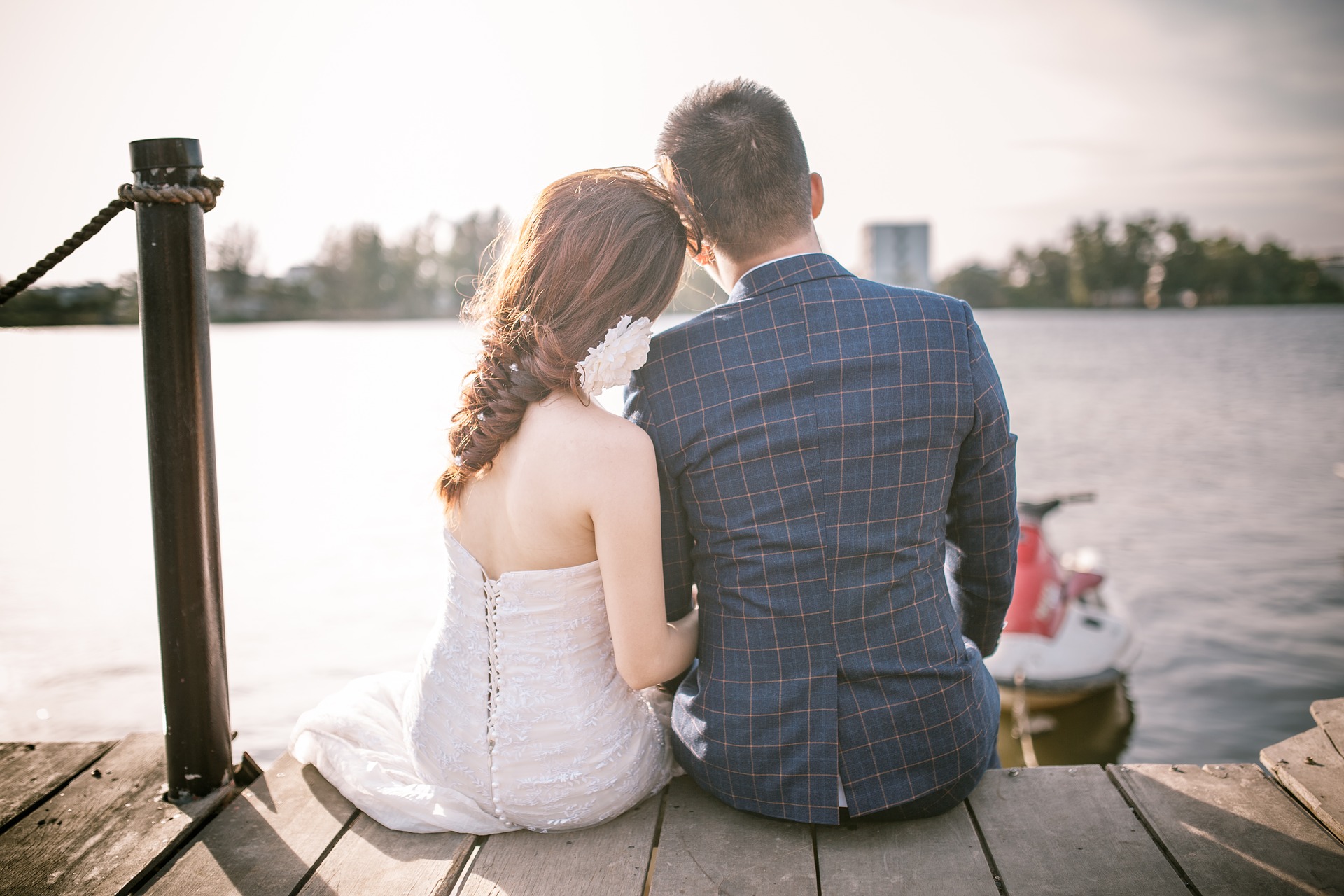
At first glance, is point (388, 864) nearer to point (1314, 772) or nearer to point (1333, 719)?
point (1314, 772)

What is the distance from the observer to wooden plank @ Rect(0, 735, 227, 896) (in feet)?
5.90

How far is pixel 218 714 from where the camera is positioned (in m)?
2.12

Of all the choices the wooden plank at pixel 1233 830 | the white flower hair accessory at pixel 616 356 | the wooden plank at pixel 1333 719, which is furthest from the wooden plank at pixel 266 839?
the wooden plank at pixel 1333 719

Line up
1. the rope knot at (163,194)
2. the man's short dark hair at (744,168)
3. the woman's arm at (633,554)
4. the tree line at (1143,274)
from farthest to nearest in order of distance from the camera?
the tree line at (1143,274) → the rope knot at (163,194) → the man's short dark hair at (744,168) → the woman's arm at (633,554)

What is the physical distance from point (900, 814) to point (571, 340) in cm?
121

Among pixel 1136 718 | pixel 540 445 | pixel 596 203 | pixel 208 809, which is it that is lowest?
pixel 1136 718

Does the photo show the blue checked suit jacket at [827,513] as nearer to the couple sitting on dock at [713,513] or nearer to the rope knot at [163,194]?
the couple sitting on dock at [713,513]

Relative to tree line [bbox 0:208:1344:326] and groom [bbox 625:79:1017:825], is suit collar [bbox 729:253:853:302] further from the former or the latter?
tree line [bbox 0:208:1344:326]

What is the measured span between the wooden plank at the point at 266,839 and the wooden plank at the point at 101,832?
2.7 inches

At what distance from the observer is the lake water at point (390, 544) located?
699 cm

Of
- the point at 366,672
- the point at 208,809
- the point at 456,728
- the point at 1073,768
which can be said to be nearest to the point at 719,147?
the point at 456,728

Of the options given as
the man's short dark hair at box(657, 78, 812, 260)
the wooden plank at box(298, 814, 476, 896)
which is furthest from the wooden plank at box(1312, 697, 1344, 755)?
the wooden plank at box(298, 814, 476, 896)

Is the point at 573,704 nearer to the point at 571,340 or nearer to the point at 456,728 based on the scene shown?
the point at 456,728

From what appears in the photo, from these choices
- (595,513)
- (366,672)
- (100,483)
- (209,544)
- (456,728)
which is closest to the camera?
(595,513)
